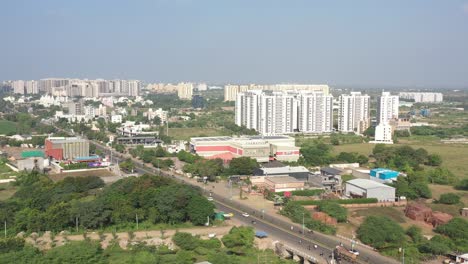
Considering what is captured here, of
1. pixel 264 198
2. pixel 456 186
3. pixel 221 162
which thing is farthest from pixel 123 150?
pixel 456 186

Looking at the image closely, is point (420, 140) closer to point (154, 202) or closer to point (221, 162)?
point (221, 162)

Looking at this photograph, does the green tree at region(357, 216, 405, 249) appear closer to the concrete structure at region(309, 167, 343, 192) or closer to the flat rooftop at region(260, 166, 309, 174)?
the concrete structure at region(309, 167, 343, 192)

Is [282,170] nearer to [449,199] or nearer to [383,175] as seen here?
[383,175]

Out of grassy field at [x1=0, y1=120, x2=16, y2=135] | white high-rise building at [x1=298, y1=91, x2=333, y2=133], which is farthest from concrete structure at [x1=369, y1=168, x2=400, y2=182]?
grassy field at [x1=0, y1=120, x2=16, y2=135]

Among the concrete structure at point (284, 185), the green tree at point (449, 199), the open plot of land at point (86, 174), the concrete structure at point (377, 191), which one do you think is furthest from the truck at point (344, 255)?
the open plot of land at point (86, 174)

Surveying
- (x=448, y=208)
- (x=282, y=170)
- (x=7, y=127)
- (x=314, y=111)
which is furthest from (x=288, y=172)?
(x=7, y=127)

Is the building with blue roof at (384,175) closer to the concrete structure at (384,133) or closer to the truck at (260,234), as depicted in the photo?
the truck at (260,234)
